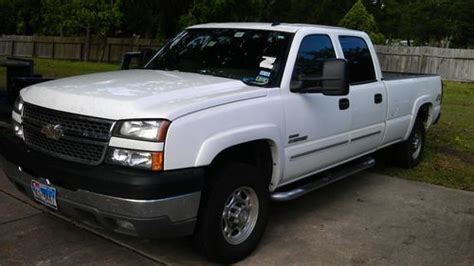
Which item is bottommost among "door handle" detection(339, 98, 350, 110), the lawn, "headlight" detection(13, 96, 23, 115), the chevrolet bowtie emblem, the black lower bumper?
the lawn

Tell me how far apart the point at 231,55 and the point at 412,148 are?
3544mm

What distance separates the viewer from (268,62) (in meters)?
4.72

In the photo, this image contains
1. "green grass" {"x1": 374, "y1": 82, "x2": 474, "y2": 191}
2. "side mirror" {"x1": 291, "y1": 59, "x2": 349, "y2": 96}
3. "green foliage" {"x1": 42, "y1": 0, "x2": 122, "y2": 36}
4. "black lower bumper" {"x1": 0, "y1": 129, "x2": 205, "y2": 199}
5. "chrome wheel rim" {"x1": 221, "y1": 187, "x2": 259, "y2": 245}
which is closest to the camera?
"black lower bumper" {"x1": 0, "y1": 129, "x2": 205, "y2": 199}

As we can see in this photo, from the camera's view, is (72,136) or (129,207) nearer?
(129,207)

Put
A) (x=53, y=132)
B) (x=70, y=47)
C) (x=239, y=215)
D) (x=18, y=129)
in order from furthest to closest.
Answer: (x=70, y=47)
(x=18, y=129)
(x=239, y=215)
(x=53, y=132)

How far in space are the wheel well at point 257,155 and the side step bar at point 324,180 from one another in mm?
202

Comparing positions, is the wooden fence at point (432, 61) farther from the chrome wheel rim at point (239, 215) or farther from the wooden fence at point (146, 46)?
the chrome wheel rim at point (239, 215)

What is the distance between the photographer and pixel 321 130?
16.2ft

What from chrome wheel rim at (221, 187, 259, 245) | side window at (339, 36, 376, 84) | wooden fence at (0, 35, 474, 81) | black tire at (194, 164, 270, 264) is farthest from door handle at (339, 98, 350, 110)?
wooden fence at (0, 35, 474, 81)

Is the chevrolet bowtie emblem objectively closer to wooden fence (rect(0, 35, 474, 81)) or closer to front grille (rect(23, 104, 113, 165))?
Answer: front grille (rect(23, 104, 113, 165))

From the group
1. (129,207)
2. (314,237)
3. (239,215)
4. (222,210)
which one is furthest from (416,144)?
(129,207)

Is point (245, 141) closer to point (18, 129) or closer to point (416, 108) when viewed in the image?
point (18, 129)

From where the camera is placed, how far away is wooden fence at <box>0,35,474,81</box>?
69.9ft

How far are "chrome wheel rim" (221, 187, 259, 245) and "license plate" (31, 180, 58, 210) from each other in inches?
47.3
